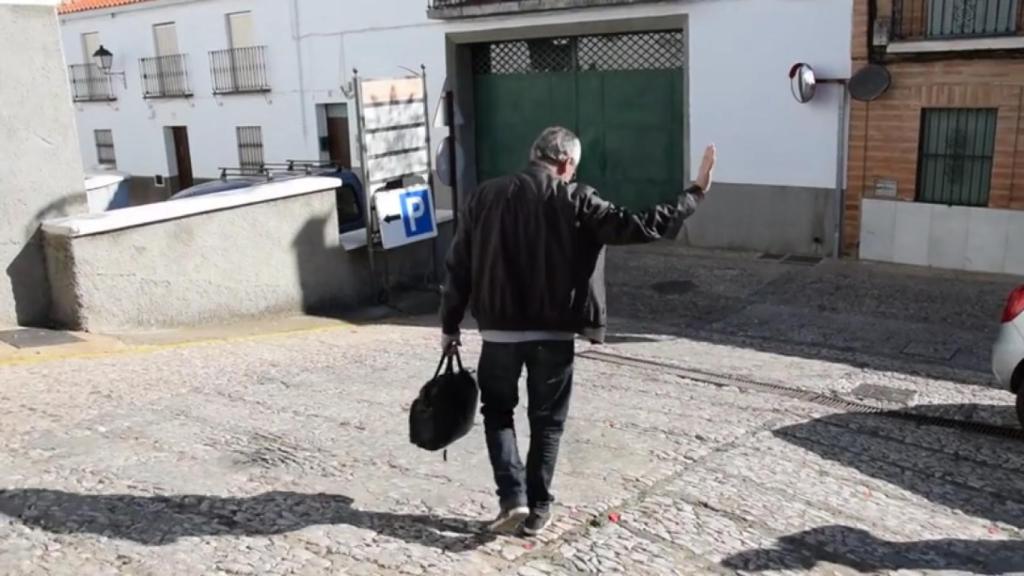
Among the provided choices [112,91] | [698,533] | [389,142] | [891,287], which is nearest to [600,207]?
[698,533]

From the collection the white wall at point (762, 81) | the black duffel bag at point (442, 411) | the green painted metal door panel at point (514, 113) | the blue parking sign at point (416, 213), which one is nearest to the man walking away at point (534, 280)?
the black duffel bag at point (442, 411)

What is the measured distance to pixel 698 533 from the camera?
3854 millimetres

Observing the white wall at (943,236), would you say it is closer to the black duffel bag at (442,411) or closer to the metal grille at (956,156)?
the metal grille at (956,156)

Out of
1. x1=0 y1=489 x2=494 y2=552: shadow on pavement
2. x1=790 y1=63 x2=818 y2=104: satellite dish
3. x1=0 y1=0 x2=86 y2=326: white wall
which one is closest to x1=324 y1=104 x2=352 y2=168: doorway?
x1=790 y1=63 x2=818 y2=104: satellite dish

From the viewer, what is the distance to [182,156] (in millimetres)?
21281

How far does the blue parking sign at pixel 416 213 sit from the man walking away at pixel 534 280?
20.3 ft

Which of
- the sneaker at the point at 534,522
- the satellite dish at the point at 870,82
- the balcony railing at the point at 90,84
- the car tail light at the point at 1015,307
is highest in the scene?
the balcony railing at the point at 90,84

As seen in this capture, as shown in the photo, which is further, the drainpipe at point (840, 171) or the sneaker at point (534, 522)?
the drainpipe at point (840, 171)

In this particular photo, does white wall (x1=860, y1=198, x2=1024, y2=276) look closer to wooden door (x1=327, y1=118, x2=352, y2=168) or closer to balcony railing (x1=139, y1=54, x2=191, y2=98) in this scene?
wooden door (x1=327, y1=118, x2=352, y2=168)

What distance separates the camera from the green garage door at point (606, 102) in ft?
44.1

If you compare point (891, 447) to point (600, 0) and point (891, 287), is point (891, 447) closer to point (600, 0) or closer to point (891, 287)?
point (891, 287)

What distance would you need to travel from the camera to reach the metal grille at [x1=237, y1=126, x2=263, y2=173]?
19109 mm

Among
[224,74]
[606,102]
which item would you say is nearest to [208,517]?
[606,102]

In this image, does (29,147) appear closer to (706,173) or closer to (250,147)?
(706,173)
